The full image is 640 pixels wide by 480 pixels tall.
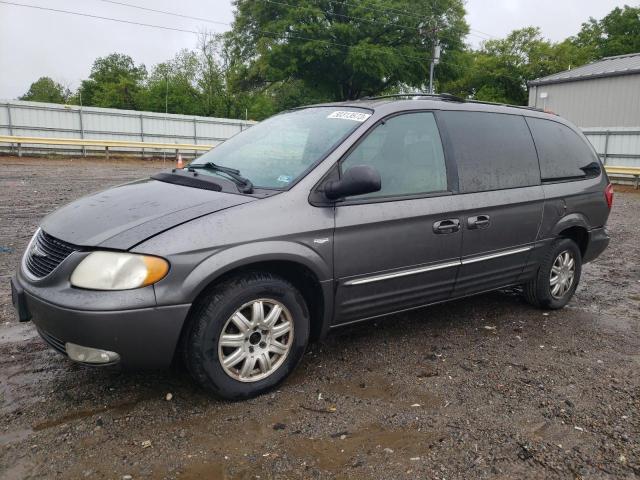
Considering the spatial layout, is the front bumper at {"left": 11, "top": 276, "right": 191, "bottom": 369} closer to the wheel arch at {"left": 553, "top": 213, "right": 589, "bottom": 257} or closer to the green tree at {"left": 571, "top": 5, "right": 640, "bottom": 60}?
the wheel arch at {"left": 553, "top": 213, "right": 589, "bottom": 257}

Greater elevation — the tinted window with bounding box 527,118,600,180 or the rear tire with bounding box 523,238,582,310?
the tinted window with bounding box 527,118,600,180

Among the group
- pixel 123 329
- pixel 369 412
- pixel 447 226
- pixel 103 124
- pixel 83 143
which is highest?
pixel 103 124

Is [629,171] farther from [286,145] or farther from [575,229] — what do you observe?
[286,145]

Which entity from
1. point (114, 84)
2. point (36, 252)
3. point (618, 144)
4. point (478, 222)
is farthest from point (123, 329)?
point (114, 84)

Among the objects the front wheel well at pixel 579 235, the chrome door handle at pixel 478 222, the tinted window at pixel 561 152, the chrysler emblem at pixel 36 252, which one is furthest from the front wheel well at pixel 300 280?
the front wheel well at pixel 579 235

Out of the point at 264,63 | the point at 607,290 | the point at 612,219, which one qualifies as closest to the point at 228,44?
the point at 264,63

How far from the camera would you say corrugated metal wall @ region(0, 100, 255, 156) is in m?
23.1

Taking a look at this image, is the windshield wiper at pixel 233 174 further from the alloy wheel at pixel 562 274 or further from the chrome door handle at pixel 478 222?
the alloy wheel at pixel 562 274

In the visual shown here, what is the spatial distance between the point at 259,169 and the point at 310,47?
33.3 metres

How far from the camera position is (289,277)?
3.31 metres

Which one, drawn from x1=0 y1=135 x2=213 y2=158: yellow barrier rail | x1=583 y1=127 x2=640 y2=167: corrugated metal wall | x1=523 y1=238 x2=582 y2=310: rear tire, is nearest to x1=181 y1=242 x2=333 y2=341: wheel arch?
x1=523 y1=238 x2=582 y2=310: rear tire

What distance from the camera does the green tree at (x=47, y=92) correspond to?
73.8m

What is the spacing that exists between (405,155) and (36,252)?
7.95 feet

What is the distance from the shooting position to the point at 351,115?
382 cm
